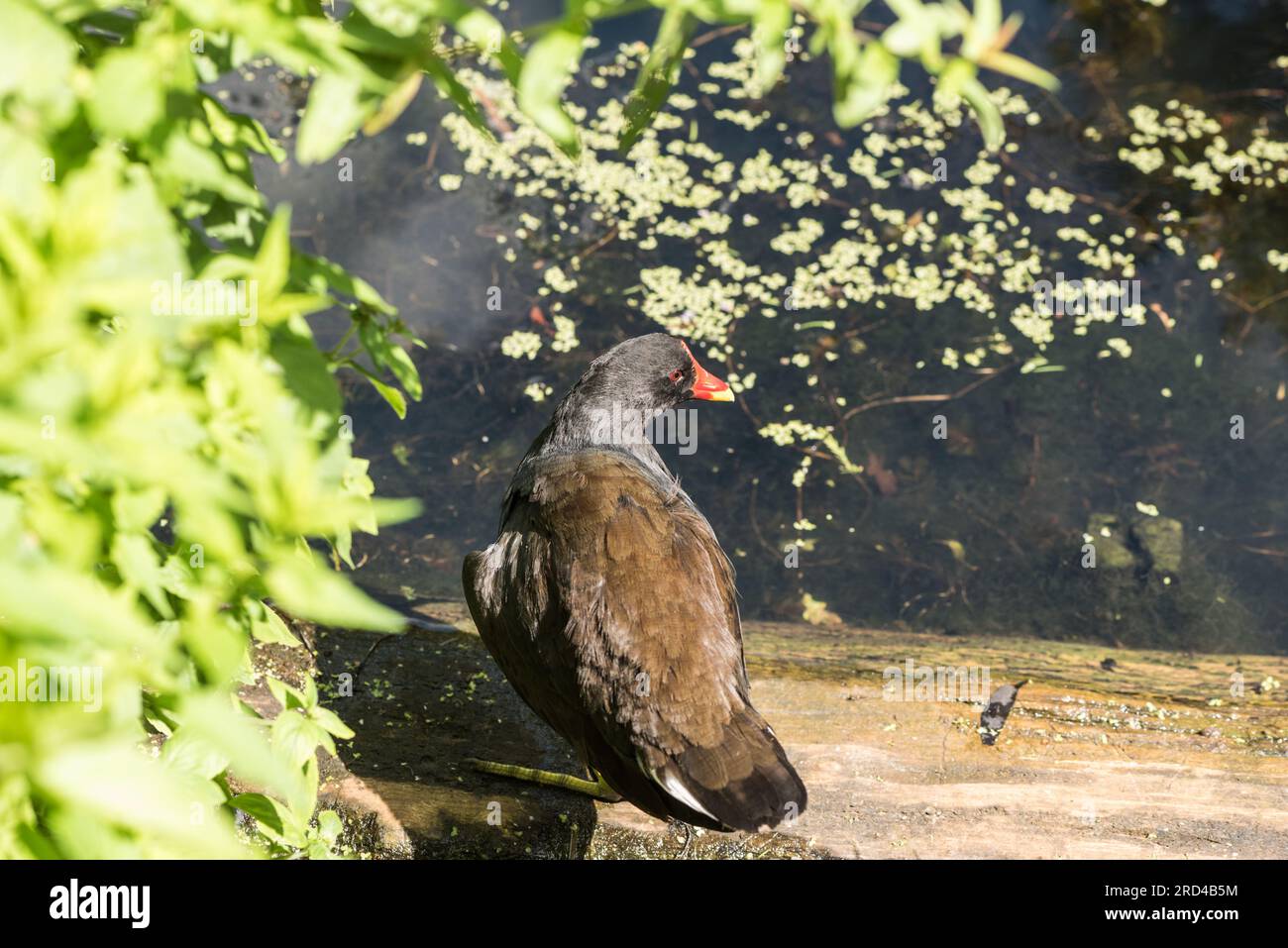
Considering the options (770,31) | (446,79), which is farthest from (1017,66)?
(446,79)

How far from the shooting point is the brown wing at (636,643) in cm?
268

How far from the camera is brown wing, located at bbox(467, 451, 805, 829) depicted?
268cm

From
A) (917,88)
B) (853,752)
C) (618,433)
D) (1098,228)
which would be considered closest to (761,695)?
(853,752)

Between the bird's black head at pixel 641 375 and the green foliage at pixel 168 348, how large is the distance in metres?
2.59

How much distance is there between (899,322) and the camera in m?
6.01

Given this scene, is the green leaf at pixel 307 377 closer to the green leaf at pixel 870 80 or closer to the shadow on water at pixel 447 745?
the green leaf at pixel 870 80

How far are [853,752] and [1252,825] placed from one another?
46.0 inches

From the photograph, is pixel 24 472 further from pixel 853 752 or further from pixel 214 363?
pixel 853 752

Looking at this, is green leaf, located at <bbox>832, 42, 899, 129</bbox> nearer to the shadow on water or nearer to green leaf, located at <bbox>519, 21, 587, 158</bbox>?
green leaf, located at <bbox>519, 21, 587, 158</bbox>

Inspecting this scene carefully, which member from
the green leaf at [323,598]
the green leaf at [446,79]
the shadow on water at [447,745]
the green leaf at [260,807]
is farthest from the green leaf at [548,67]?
the shadow on water at [447,745]

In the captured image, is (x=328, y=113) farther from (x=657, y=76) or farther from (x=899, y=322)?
(x=899, y=322)

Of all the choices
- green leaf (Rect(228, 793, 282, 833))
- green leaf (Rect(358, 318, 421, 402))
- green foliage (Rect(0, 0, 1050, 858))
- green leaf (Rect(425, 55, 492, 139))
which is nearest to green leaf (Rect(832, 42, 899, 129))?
green foliage (Rect(0, 0, 1050, 858))

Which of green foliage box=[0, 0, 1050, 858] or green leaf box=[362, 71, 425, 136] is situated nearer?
green foliage box=[0, 0, 1050, 858]

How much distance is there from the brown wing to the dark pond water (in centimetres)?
205
